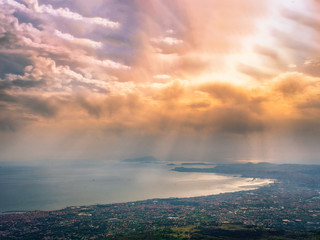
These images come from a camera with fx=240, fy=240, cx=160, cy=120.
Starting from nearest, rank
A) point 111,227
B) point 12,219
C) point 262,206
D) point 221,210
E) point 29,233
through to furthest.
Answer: point 29,233 < point 111,227 < point 12,219 < point 221,210 < point 262,206

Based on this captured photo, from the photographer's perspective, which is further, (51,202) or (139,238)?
(51,202)

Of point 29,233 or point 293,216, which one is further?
point 293,216

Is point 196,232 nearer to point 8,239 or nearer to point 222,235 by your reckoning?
point 222,235

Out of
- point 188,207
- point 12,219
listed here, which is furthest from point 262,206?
point 12,219

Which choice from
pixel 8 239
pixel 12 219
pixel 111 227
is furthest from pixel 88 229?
pixel 12 219

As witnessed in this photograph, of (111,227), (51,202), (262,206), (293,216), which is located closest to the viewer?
Result: (111,227)

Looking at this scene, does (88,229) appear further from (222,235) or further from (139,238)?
(222,235)

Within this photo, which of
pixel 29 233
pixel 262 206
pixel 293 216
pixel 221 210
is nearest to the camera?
pixel 29 233
